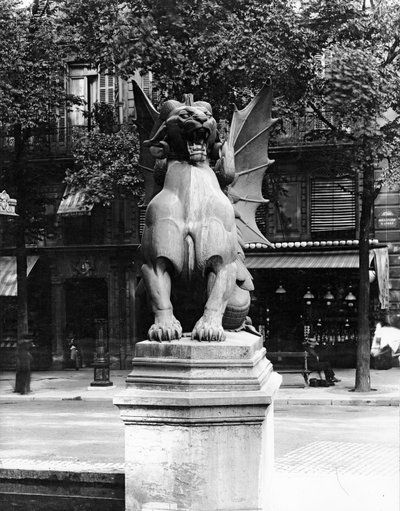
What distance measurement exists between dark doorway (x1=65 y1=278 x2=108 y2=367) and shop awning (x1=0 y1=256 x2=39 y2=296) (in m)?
1.32

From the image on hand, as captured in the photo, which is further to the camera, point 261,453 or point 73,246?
point 73,246

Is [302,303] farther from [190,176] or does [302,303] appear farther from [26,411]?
[190,176]

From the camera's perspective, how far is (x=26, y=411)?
16.5m

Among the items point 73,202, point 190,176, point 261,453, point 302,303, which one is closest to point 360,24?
point 302,303

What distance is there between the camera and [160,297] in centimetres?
520

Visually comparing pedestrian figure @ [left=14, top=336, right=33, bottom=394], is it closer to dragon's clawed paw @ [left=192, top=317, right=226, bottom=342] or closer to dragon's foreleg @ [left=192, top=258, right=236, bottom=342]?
dragon's foreleg @ [left=192, top=258, right=236, bottom=342]

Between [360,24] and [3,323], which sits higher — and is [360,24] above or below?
above

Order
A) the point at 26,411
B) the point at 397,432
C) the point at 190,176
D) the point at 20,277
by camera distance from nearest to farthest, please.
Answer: the point at 190,176, the point at 397,432, the point at 26,411, the point at 20,277

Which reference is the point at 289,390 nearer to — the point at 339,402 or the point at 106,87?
the point at 339,402

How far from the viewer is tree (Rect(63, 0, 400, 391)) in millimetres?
16484

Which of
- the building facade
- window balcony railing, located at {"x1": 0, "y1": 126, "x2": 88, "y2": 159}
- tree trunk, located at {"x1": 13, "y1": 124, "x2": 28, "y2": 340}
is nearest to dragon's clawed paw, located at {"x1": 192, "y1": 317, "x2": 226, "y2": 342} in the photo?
tree trunk, located at {"x1": 13, "y1": 124, "x2": 28, "y2": 340}

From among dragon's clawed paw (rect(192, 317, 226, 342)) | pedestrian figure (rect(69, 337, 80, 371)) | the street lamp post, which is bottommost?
pedestrian figure (rect(69, 337, 80, 371))

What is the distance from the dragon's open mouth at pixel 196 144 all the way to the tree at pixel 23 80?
13.5 metres

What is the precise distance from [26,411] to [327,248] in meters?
10.6
